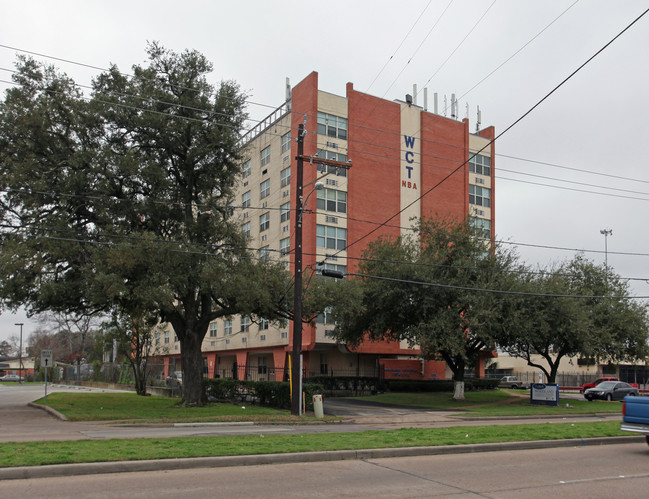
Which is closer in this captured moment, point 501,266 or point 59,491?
point 59,491

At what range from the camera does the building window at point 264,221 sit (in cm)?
5041

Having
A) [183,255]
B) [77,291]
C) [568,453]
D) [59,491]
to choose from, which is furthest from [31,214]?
[568,453]

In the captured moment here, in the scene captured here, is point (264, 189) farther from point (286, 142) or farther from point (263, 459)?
point (263, 459)

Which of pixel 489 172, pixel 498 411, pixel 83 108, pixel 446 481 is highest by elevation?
pixel 489 172

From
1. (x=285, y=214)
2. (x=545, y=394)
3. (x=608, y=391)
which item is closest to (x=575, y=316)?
(x=545, y=394)

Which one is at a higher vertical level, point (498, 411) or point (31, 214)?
point (31, 214)

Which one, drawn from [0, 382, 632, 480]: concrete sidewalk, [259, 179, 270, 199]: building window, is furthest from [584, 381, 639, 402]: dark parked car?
[259, 179, 270, 199]: building window

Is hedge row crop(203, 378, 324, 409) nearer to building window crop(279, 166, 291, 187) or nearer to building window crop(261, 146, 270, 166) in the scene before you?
building window crop(279, 166, 291, 187)

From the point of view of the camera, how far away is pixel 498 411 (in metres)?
28.5

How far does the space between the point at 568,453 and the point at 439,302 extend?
20.8 metres

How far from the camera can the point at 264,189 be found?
5112 cm

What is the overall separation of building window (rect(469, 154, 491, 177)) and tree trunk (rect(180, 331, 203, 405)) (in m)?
33.9

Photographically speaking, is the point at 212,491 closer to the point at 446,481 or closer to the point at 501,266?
the point at 446,481

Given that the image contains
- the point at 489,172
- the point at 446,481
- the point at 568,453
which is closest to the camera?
the point at 446,481
